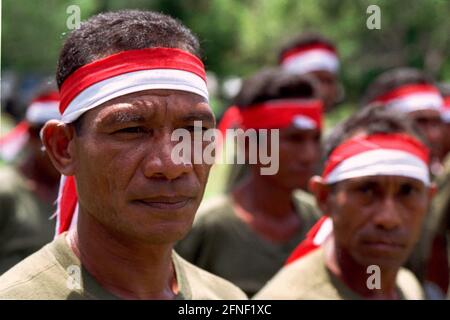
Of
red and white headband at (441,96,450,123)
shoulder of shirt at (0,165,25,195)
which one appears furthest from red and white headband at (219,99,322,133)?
red and white headband at (441,96,450,123)

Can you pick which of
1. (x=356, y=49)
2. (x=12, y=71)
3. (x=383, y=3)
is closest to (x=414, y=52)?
(x=356, y=49)

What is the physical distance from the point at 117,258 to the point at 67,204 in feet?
1.42

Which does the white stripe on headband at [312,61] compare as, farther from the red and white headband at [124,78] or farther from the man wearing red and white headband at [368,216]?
the red and white headband at [124,78]

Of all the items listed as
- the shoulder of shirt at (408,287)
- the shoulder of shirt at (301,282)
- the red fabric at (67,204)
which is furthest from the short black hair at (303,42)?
the red fabric at (67,204)

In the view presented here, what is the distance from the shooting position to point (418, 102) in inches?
283

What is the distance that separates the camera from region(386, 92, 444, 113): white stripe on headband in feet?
23.4

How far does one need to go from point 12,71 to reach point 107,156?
26.6 metres

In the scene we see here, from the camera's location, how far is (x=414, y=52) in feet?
92.3

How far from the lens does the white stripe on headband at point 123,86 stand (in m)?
2.71

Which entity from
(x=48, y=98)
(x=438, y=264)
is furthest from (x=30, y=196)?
(x=438, y=264)

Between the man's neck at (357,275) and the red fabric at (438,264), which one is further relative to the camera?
the red fabric at (438,264)

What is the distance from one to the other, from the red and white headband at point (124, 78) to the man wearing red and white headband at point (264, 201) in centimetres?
271

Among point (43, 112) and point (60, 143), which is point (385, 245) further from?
point (43, 112)
